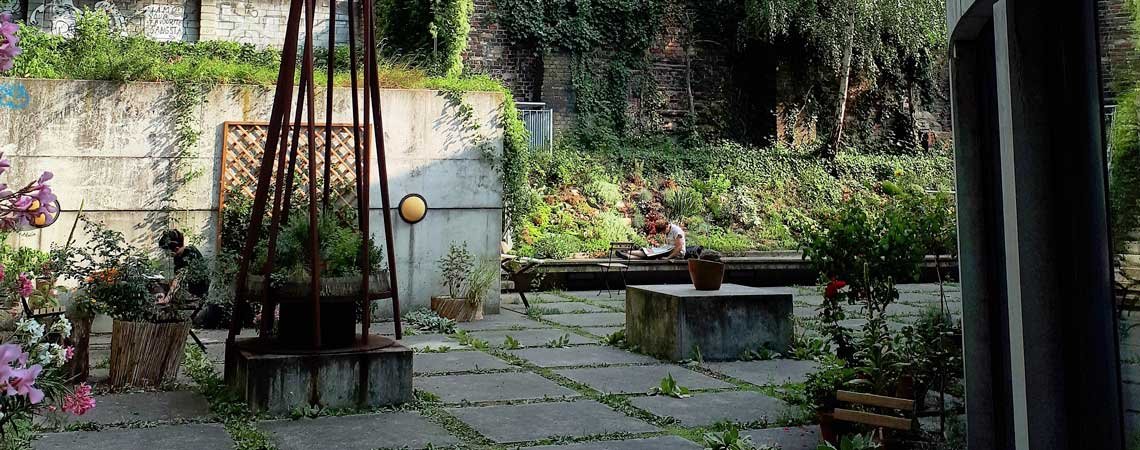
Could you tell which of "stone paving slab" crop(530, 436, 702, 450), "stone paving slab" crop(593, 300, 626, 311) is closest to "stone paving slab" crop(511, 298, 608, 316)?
"stone paving slab" crop(593, 300, 626, 311)

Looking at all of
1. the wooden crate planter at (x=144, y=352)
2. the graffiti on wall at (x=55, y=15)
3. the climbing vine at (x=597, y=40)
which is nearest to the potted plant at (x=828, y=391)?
the wooden crate planter at (x=144, y=352)

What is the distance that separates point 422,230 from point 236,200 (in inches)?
75.0

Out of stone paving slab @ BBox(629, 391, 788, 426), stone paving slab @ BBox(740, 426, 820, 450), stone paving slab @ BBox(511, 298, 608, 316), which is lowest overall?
stone paving slab @ BBox(740, 426, 820, 450)

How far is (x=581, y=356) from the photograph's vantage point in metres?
6.66

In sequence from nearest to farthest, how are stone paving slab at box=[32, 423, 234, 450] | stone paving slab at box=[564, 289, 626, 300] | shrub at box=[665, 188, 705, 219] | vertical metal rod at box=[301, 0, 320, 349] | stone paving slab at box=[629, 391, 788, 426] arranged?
stone paving slab at box=[32, 423, 234, 450]
stone paving slab at box=[629, 391, 788, 426]
vertical metal rod at box=[301, 0, 320, 349]
stone paving slab at box=[564, 289, 626, 300]
shrub at box=[665, 188, 705, 219]

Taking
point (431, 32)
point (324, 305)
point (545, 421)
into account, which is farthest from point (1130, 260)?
point (431, 32)

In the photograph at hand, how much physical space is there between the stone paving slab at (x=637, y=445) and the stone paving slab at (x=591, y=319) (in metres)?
4.45

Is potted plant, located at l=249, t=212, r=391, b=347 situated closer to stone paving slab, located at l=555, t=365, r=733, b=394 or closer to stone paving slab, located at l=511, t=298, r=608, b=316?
stone paving slab, located at l=555, t=365, r=733, b=394

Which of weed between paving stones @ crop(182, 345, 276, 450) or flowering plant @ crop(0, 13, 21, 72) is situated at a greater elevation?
flowering plant @ crop(0, 13, 21, 72)

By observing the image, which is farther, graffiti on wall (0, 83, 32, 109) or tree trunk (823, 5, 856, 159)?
tree trunk (823, 5, 856, 159)

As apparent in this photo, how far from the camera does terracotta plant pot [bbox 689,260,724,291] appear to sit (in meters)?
6.80

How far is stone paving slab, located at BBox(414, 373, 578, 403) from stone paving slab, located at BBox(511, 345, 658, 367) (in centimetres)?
58

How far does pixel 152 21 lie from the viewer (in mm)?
16469

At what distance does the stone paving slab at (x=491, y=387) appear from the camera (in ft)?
16.9
